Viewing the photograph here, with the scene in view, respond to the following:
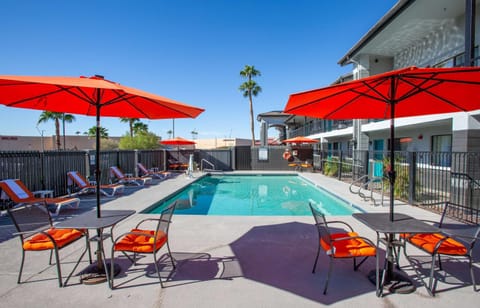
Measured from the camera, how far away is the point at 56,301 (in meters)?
2.52

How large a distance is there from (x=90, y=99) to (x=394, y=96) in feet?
13.2

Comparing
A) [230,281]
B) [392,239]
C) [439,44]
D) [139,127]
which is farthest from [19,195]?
[139,127]

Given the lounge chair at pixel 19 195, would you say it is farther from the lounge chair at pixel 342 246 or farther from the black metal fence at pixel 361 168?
the lounge chair at pixel 342 246

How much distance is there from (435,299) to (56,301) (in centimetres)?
401

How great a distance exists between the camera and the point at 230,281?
2906 millimetres

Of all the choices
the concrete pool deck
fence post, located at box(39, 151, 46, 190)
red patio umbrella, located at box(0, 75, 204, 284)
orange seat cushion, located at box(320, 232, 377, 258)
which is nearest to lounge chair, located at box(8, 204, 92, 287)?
the concrete pool deck

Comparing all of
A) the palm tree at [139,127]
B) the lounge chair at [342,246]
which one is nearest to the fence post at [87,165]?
the lounge chair at [342,246]

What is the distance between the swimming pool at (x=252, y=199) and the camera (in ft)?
26.3

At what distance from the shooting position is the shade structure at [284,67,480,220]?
249 centimetres

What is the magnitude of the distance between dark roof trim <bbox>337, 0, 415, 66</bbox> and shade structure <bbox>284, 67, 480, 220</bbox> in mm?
6563

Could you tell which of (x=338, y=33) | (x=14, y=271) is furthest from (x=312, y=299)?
(x=338, y=33)

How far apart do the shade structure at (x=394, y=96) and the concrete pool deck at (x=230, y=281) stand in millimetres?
969

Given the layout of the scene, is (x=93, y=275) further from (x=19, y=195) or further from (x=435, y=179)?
(x=435, y=179)

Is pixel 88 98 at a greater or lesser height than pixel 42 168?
greater
